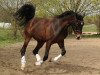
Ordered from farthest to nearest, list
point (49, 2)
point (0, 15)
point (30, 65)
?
point (49, 2), point (0, 15), point (30, 65)

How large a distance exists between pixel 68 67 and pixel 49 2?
23772 mm

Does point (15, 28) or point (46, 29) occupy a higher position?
point (46, 29)

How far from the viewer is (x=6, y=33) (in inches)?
1145

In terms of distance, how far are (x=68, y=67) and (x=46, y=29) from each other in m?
1.72

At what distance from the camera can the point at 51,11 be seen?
115 ft

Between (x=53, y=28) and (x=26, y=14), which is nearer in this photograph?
A: (x=53, y=28)

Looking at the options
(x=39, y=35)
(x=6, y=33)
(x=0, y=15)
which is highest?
(x=39, y=35)

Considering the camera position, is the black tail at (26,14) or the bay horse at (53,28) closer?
the bay horse at (53,28)

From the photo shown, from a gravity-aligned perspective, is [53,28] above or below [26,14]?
below

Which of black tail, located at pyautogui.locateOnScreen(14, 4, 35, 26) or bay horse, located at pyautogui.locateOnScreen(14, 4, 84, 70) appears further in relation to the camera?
black tail, located at pyautogui.locateOnScreen(14, 4, 35, 26)

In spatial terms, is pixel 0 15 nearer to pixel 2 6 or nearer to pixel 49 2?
Result: pixel 2 6

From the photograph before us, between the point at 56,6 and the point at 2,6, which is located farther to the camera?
the point at 56,6

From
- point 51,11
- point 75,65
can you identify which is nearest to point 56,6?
point 51,11

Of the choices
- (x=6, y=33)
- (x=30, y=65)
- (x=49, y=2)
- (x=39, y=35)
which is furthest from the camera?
(x=49, y=2)
